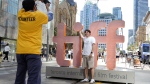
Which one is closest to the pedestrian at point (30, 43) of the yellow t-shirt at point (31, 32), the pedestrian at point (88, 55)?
the yellow t-shirt at point (31, 32)

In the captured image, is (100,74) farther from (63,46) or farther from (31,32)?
(31,32)

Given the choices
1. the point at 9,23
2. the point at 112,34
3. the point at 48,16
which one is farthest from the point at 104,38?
the point at 9,23

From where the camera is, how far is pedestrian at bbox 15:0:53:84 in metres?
3.51

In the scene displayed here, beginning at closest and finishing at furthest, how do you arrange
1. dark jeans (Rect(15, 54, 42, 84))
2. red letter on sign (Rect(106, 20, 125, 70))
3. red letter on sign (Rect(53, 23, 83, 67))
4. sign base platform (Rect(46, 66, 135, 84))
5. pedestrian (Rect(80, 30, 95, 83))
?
1. dark jeans (Rect(15, 54, 42, 84))
2. sign base platform (Rect(46, 66, 135, 84))
3. pedestrian (Rect(80, 30, 95, 83))
4. red letter on sign (Rect(106, 20, 125, 70))
5. red letter on sign (Rect(53, 23, 83, 67))

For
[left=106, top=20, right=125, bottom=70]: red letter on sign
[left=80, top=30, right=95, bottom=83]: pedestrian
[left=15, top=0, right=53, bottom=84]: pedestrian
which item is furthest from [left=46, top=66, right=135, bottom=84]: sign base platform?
[left=15, top=0, right=53, bottom=84]: pedestrian

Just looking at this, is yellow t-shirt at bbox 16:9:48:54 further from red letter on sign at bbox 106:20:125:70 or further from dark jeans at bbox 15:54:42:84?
red letter on sign at bbox 106:20:125:70

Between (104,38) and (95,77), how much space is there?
1478 mm

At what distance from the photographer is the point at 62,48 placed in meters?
8.54

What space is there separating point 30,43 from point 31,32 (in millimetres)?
189

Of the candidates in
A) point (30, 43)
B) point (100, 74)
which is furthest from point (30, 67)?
point (100, 74)

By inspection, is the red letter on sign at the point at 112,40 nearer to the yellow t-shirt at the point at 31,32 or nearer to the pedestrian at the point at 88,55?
the pedestrian at the point at 88,55

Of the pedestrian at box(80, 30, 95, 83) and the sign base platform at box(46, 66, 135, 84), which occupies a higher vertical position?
the pedestrian at box(80, 30, 95, 83)

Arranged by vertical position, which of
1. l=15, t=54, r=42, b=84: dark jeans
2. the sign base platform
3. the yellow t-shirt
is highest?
the yellow t-shirt

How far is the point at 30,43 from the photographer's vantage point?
11.6ft
